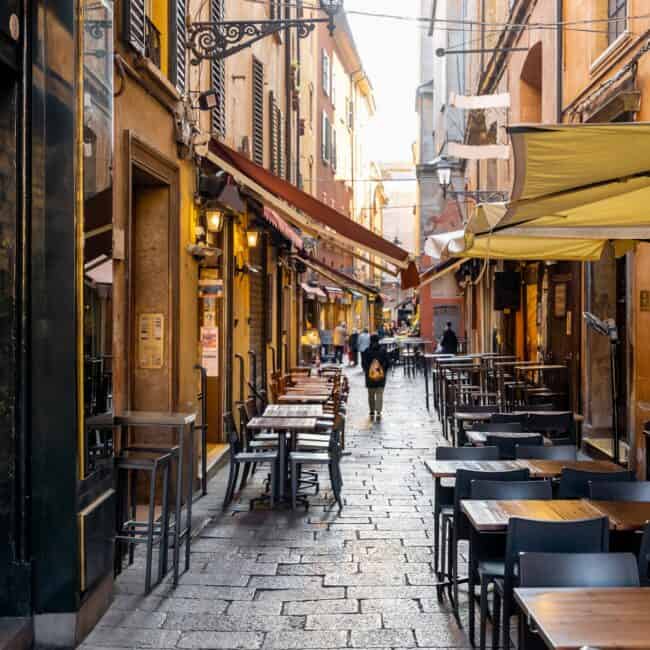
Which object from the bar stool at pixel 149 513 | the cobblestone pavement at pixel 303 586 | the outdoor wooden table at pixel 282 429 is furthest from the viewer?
the outdoor wooden table at pixel 282 429

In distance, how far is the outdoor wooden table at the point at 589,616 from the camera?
308 cm

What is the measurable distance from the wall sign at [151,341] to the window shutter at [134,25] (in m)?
2.67

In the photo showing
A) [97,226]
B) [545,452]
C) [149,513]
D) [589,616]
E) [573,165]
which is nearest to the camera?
[589,616]

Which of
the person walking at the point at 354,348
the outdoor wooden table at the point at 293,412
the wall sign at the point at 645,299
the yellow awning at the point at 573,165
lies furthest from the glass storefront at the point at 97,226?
the person walking at the point at 354,348

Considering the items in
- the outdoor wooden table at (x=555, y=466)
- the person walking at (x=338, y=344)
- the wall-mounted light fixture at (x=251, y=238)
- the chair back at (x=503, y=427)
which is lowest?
the outdoor wooden table at (x=555, y=466)

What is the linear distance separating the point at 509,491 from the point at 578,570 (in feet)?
5.98

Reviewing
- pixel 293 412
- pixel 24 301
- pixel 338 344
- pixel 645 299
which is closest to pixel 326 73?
pixel 338 344

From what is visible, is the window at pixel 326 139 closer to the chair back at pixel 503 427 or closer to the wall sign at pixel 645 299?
the wall sign at pixel 645 299

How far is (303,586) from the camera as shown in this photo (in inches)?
254

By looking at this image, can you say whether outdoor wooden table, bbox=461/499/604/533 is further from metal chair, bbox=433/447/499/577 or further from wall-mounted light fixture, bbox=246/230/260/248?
wall-mounted light fixture, bbox=246/230/260/248

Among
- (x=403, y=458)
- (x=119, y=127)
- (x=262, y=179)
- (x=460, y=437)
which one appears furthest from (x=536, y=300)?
(x=119, y=127)

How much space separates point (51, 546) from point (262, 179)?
5971 millimetres

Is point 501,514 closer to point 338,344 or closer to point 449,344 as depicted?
point 449,344

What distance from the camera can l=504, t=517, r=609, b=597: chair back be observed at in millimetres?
4480
